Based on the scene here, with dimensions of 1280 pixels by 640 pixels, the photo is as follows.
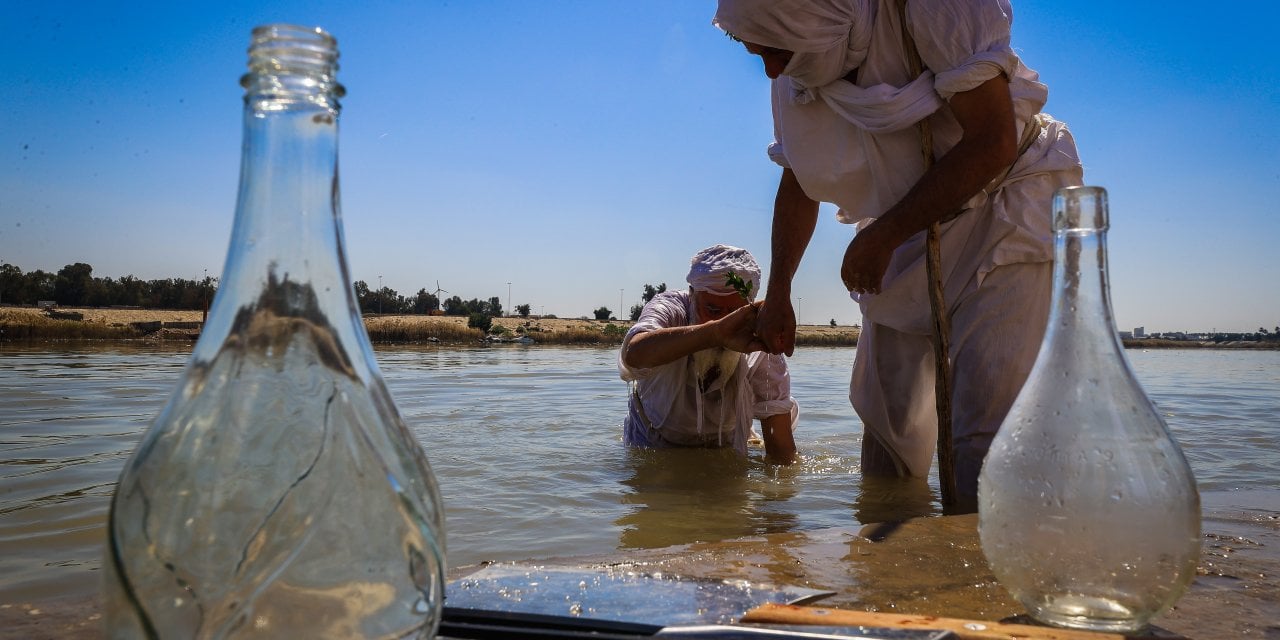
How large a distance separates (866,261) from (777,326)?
3.21 feet

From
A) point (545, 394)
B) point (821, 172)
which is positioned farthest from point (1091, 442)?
point (545, 394)

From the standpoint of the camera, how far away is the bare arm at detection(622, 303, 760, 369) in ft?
12.9

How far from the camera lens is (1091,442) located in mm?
901

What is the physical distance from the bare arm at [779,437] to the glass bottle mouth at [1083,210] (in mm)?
4215

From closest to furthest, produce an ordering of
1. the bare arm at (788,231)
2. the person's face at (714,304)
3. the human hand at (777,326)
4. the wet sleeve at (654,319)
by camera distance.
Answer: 1. the bare arm at (788,231)
2. the human hand at (777,326)
3. the wet sleeve at (654,319)
4. the person's face at (714,304)

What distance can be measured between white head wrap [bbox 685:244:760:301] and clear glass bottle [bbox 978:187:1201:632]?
3.96 meters

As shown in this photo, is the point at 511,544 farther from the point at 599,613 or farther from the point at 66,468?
the point at 66,468

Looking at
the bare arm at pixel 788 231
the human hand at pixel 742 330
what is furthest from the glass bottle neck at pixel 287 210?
the human hand at pixel 742 330

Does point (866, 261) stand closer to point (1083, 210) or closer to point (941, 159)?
point (941, 159)

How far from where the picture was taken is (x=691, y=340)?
4.36m

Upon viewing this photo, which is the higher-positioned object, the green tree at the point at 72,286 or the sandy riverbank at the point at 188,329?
the green tree at the point at 72,286

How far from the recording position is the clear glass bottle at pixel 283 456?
0.54 metres

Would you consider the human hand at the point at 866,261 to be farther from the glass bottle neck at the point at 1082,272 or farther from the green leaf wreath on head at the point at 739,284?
the green leaf wreath on head at the point at 739,284

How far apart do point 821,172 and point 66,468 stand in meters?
4.26
